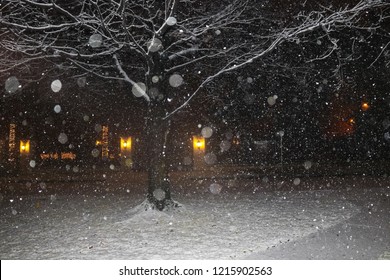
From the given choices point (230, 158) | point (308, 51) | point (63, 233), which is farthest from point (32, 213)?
point (230, 158)

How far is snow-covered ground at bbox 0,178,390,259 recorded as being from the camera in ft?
21.3

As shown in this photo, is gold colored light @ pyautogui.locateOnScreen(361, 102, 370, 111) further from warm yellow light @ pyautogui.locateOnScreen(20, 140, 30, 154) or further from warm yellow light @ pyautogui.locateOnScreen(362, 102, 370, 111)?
warm yellow light @ pyautogui.locateOnScreen(20, 140, 30, 154)

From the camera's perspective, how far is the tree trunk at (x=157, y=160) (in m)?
9.87

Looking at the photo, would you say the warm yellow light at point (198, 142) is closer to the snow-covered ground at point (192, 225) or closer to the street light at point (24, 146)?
the snow-covered ground at point (192, 225)

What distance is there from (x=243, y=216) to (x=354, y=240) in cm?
314

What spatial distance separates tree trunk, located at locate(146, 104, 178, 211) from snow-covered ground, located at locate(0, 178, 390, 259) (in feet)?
1.54

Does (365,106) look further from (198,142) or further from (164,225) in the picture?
(164,225)

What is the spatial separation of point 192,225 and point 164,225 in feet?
2.26

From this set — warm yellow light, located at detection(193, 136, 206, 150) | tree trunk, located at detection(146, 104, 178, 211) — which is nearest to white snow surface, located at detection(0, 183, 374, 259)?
tree trunk, located at detection(146, 104, 178, 211)

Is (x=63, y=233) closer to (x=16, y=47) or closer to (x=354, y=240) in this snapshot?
(x=16, y=47)

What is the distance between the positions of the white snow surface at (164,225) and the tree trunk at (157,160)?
48cm

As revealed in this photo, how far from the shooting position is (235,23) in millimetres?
11055

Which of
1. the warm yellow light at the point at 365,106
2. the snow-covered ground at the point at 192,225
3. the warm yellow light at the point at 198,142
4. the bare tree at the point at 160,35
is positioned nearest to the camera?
the snow-covered ground at the point at 192,225

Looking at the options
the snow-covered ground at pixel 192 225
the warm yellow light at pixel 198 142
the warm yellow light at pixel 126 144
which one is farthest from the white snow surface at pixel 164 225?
the warm yellow light at pixel 126 144
